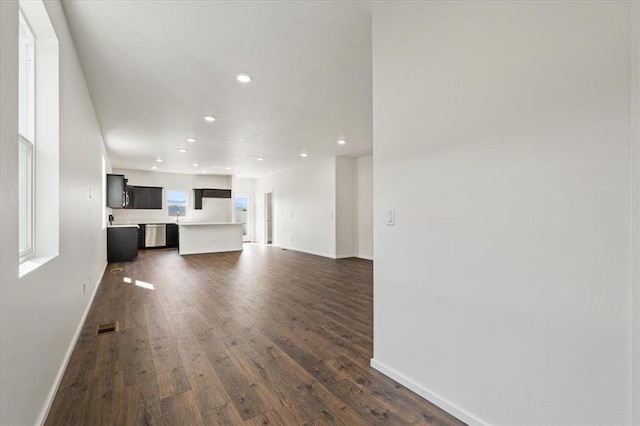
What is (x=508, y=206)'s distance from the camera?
150 centimetres

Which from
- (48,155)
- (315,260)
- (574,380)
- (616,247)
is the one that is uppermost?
(48,155)

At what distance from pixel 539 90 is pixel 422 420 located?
5.95ft

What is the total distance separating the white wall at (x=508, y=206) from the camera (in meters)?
1.20

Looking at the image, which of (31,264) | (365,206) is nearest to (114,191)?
(31,264)

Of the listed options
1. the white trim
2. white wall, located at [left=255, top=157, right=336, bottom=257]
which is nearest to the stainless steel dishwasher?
white wall, located at [left=255, top=157, right=336, bottom=257]

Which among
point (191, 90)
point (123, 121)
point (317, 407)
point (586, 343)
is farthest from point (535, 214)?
point (123, 121)

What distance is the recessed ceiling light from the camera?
10.3ft

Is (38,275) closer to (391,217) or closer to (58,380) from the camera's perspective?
(58,380)

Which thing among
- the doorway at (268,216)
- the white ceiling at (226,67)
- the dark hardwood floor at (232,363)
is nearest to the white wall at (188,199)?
the doorway at (268,216)

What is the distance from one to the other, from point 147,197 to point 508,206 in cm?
1102

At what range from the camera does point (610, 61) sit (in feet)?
3.87

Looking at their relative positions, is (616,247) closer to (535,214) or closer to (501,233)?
(535,214)

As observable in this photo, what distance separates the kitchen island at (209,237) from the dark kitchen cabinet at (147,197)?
2562mm

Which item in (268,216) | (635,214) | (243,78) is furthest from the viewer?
(268,216)
